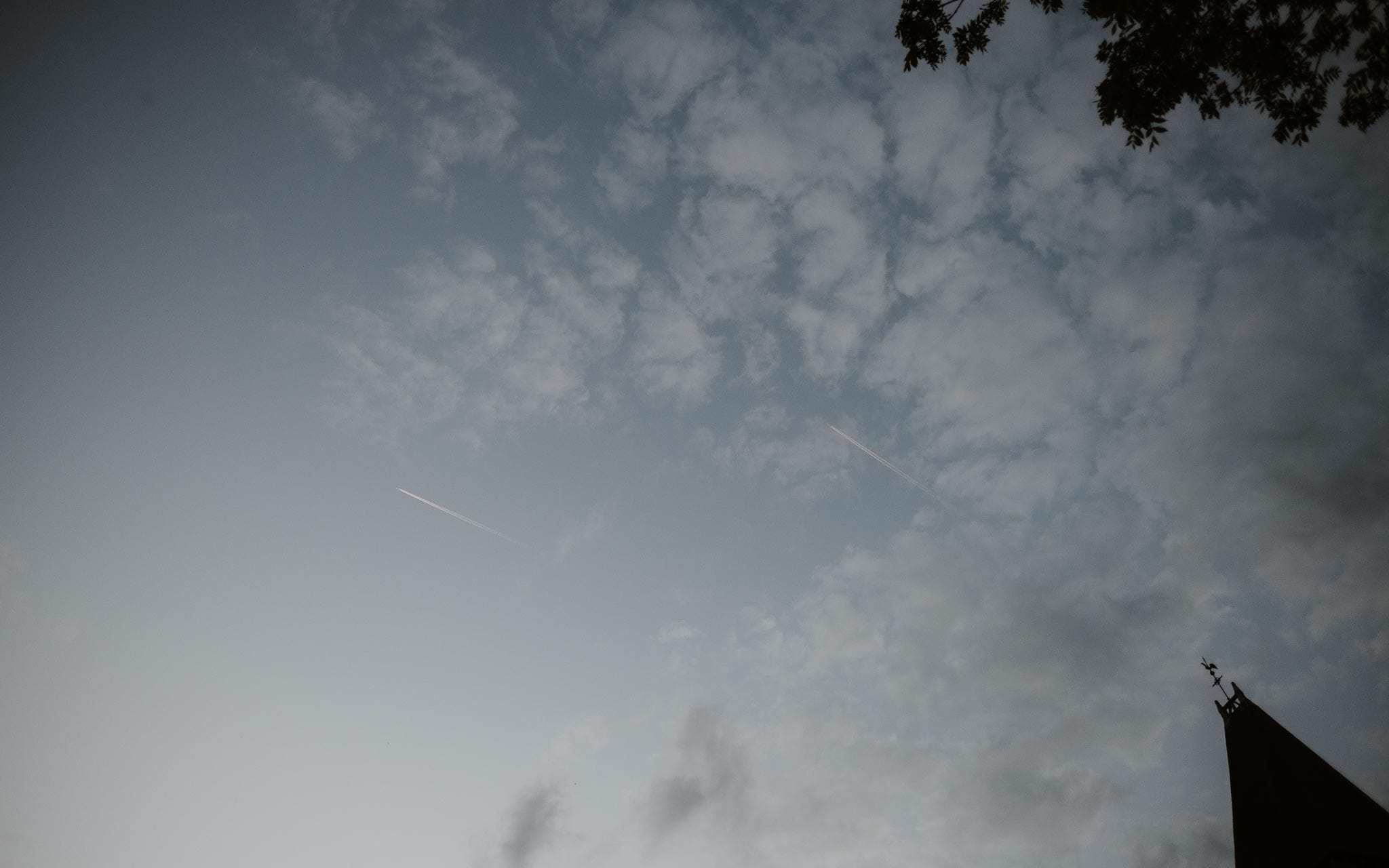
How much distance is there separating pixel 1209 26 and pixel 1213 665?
3026 cm

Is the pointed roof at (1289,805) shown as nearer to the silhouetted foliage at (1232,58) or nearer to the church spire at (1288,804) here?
the church spire at (1288,804)

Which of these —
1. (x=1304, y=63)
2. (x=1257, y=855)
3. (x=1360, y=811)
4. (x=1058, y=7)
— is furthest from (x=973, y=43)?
(x=1257, y=855)

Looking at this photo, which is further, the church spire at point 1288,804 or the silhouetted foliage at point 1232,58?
the church spire at point 1288,804

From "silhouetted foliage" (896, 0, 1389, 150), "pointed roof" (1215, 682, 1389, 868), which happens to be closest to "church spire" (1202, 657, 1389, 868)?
"pointed roof" (1215, 682, 1389, 868)

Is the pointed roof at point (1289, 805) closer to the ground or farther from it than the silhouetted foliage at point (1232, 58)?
closer to the ground

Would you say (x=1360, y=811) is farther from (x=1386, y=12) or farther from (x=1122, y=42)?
(x=1122, y=42)

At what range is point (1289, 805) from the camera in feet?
75.0

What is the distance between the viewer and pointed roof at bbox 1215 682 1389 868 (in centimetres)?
2042

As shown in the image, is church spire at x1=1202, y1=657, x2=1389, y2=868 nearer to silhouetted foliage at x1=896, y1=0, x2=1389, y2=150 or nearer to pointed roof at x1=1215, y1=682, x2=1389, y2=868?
pointed roof at x1=1215, y1=682, x2=1389, y2=868

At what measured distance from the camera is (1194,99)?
10109 millimetres

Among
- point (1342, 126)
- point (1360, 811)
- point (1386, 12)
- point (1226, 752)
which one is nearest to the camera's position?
point (1386, 12)

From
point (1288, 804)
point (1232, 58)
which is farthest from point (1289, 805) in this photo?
point (1232, 58)

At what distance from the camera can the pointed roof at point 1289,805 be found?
20.4 metres

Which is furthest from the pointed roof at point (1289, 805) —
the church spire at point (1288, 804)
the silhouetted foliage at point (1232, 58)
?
the silhouetted foliage at point (1232, 58)
